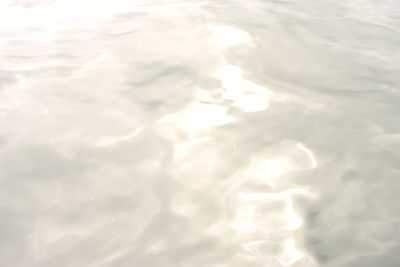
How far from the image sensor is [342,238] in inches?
67.1

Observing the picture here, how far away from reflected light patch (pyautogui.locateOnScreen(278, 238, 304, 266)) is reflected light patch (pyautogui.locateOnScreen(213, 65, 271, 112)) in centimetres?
100

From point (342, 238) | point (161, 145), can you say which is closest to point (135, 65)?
point (161, 145)

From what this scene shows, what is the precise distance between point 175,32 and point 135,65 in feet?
2.34

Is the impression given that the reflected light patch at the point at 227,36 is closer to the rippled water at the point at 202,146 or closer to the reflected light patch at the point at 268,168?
the rippled water at the point at 202,146

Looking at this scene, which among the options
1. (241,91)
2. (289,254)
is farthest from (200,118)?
(289,254)

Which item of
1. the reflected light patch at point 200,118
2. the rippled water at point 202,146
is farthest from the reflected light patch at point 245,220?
the reflected light patch at point 200,118

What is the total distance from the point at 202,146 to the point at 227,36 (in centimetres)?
149

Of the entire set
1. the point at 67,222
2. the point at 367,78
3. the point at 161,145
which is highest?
the point at 367,78

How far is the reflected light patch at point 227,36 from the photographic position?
3.22m

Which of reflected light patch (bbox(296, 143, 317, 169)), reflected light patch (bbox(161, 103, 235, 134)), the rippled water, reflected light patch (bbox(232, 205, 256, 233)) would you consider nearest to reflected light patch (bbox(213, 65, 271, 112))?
the rippled water

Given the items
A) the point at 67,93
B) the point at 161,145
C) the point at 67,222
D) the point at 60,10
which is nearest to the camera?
the point at 67,222

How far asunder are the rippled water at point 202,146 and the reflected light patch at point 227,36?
2 cm

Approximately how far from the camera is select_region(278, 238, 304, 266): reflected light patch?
1.61 meters

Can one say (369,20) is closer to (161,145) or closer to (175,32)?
(175,32)
